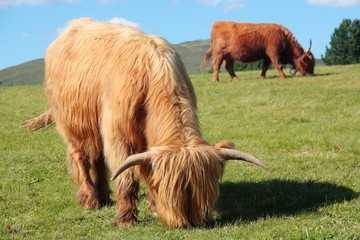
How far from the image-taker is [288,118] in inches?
464

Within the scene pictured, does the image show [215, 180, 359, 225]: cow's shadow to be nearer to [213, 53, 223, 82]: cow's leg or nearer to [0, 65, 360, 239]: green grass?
[0, 65, 360, 239]: green grass

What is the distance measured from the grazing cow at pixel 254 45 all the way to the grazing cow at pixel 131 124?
13708 mm

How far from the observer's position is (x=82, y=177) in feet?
23.1

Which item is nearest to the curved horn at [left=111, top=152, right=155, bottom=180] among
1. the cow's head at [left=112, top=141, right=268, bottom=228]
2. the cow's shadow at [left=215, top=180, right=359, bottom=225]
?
the cow's head at [left=112, top=141, right=268, bottom=228]

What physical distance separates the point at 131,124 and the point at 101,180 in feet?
6.38

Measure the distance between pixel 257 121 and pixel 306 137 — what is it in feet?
6.96

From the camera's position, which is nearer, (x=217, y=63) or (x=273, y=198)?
(x=273, y=198)

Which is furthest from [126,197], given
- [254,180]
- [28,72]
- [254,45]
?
[28,72]

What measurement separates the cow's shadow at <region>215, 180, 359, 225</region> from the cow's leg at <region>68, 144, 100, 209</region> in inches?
64.4

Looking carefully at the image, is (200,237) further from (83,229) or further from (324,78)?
(324,78)

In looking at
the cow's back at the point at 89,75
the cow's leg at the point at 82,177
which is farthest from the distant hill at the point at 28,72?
the cow's leg at the point at 82,177

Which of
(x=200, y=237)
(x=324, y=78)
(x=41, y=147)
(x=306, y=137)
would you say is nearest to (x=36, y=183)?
(x=41, y=147)

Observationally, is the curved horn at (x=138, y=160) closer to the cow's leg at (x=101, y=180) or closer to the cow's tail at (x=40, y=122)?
the cow's leg at (x=101, y=180)

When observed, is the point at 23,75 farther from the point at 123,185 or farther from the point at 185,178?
the point at 185,178
